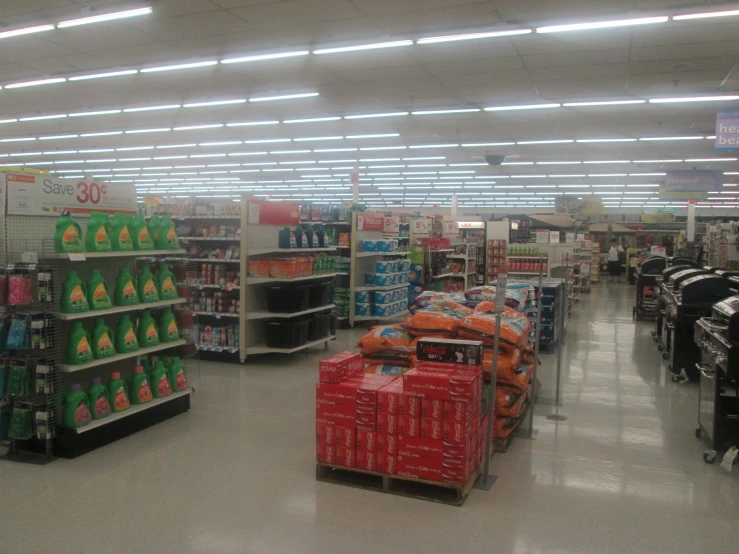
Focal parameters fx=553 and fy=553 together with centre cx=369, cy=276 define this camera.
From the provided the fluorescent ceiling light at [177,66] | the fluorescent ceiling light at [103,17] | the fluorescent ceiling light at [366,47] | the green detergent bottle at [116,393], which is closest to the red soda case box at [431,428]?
the green detergent bottle at [116,393]

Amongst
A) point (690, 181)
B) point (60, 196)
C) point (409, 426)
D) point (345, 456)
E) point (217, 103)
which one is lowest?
point (345, 456)

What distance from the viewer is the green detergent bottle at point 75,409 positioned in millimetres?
4020

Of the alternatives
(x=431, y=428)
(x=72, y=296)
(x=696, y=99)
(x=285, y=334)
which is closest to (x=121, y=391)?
(x=72, y=296)

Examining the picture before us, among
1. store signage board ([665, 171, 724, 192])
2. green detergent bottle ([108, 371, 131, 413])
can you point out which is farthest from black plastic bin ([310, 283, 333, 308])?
store signage board ([665, 171, 724, 192])

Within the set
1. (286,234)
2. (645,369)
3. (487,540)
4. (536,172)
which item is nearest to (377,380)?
(487,540)

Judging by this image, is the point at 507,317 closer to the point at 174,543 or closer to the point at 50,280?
the point at 174,543

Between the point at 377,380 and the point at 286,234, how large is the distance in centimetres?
379

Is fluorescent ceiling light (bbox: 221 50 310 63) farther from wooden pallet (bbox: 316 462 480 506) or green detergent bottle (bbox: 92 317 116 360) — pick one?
wooden pallet (bbox: 316 462 480 506)

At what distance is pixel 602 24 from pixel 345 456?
6.22 m

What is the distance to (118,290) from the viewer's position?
177 inches

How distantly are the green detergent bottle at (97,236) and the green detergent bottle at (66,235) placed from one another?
113 millimetres

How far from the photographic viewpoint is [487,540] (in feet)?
9.88

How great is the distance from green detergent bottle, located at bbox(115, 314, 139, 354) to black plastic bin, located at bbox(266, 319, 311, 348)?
270cm

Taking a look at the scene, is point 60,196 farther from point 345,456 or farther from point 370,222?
point 370,222
